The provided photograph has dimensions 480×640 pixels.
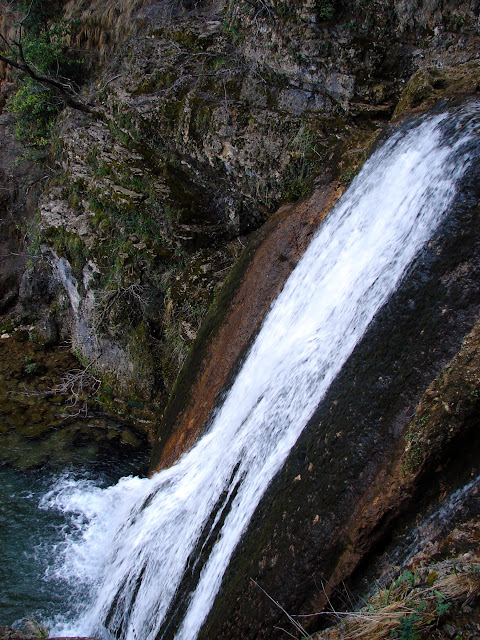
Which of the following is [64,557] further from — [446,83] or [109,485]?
[446,83]

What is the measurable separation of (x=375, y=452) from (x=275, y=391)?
1.46 meters

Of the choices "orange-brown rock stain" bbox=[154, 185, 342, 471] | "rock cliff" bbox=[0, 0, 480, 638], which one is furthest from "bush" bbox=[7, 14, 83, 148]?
"orange-brown rock stain" bbox=[154, 185, 342, 471]

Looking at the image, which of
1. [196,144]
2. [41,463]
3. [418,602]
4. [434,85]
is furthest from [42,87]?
[418,602]

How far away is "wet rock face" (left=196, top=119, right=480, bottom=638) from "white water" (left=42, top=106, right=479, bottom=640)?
0.20 meters

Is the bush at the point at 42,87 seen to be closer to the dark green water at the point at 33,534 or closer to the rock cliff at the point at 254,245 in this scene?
the rock cliff at the point at 254,245

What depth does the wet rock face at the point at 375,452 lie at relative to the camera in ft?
9.04

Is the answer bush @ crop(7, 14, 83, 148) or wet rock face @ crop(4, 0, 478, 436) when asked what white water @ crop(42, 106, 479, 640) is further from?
bush @ crop(7, 14, 83, 148)

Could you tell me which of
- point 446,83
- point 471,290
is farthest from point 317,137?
point 471,290

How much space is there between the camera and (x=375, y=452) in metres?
3.04

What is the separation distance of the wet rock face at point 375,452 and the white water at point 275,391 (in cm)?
20

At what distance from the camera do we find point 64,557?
587cm

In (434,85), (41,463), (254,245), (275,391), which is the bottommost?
(41,463)

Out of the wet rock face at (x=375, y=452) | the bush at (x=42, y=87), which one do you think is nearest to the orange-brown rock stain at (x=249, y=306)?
the wet rock face at (x=375, y=452)

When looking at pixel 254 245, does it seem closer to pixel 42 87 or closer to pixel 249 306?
pixel 249 306
